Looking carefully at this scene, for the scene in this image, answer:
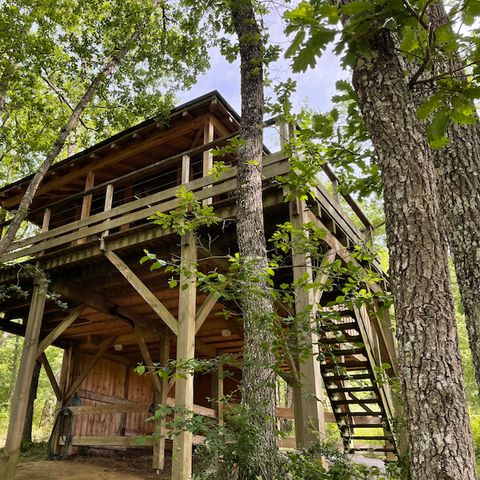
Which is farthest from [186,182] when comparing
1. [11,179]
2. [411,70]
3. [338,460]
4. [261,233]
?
[11,179]

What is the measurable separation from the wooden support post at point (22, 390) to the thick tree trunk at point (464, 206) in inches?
270

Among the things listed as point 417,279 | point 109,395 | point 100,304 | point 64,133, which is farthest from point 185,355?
point 109,395

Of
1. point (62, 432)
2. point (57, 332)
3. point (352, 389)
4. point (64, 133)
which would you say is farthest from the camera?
point (62, 432)

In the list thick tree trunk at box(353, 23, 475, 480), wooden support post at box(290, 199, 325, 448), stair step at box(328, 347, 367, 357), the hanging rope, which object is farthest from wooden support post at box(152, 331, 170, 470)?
thick tree trunk at box(353, 23, 475, 480)

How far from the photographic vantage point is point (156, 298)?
269 inches

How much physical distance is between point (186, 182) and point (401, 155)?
15.8 feet

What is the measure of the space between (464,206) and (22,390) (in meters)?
7.38

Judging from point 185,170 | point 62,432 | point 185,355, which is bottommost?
point 62,432

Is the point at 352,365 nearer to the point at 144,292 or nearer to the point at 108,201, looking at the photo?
the point at 144,292

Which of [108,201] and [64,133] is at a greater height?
[64,133]

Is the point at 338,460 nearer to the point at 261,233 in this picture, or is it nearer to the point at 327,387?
the point at 261,233

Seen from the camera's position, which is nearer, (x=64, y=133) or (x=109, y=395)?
(x=64, y=133)

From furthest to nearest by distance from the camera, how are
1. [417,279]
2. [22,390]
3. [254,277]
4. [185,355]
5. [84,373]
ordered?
[84,373] → [22,390] → [185,355] → [254,277] → [417,279]

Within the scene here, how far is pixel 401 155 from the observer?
2.45 metres
